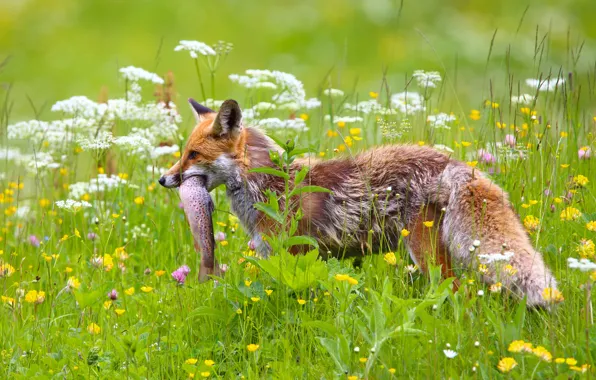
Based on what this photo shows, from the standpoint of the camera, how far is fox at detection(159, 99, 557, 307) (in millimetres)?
4703

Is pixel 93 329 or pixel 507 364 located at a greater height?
pixel 507 364

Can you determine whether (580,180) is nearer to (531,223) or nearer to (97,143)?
(531,223)

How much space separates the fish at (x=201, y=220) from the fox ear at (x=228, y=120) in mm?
365

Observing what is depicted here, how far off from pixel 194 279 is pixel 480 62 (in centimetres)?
984

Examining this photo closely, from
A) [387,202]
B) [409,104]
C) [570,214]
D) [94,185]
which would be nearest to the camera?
[570,214]

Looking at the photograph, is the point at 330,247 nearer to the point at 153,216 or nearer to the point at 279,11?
the point at 153,216

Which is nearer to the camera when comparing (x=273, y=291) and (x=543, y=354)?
(x=543, y=354)

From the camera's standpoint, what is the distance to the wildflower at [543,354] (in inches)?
144

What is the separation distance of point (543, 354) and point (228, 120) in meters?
2.71

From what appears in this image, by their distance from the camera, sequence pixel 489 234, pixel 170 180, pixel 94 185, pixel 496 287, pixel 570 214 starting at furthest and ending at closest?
pixel 94 185
pixel 170 180
pixel 570 214
pixel 489 234
pixel 496 287

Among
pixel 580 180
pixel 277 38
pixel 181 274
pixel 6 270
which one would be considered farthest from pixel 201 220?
pixel 277 38

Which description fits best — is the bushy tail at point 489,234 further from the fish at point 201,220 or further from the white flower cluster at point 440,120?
the fish at point 201,220

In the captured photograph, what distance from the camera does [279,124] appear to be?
6758mm

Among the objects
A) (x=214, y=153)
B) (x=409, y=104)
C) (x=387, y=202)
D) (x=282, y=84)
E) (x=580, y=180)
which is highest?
(x=282, y=84)
